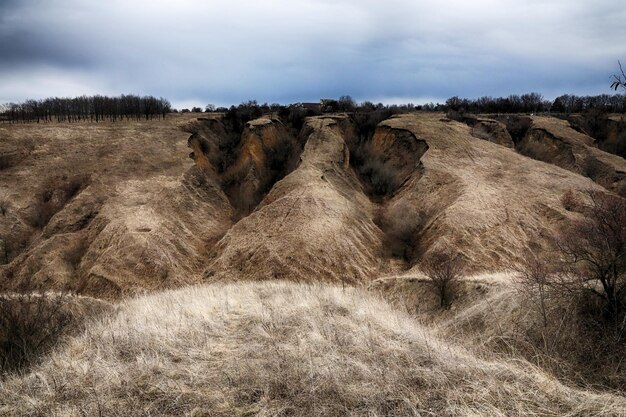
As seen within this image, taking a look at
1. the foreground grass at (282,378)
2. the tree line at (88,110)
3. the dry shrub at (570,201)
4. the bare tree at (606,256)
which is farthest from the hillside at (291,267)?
the tree line at (88,110)

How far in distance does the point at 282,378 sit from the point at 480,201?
31.1 meters

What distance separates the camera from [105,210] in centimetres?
3522

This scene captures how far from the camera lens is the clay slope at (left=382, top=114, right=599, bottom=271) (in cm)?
2983

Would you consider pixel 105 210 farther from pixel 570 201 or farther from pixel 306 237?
pixel 570 201

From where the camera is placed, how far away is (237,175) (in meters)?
48.7

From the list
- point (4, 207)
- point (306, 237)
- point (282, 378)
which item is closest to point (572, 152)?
point (306, 237)

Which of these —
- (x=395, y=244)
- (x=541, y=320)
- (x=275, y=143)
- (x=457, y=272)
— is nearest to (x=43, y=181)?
(x=275, y=143)

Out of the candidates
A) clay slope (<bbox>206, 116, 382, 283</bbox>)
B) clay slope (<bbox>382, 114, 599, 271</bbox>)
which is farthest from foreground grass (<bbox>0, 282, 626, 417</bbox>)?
clay slope (<bbox>382, 114, 599, 271</bbox>)

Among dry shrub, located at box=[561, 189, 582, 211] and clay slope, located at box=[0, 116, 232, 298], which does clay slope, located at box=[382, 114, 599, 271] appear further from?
clay slope, located at box=[0, 116, 232, 298]

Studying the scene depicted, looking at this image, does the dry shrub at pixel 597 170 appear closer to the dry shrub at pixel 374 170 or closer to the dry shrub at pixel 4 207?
the dry shrub at pixel 374 170

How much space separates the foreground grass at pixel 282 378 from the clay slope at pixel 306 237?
2013 centimetres

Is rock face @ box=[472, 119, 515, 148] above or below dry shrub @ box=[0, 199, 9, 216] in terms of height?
above

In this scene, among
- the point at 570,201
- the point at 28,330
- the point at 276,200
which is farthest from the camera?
the point at 276,200

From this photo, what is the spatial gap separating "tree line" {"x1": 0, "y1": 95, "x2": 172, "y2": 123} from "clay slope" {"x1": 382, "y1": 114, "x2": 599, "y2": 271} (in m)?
48.9
